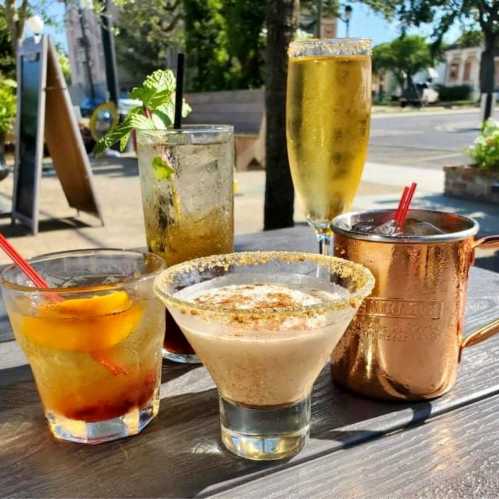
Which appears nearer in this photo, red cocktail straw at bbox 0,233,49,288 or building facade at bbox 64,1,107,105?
red cocktail straw at bbox 0,233,49,288

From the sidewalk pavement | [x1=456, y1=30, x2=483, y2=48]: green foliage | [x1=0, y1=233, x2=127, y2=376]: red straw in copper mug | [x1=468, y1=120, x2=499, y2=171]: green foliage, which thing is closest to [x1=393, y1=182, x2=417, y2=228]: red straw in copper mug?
[x1=0, y1=233, x2=127, y2=376]: red straw in copper mug

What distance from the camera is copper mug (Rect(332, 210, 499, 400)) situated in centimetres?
94

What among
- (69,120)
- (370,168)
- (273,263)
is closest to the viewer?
(273,263)

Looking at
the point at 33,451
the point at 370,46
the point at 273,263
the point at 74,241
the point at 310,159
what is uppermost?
the point at 370,46

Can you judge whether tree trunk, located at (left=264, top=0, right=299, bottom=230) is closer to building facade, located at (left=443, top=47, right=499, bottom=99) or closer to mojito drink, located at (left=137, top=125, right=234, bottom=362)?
mojito drink, located at (left=137, top=125, right=234, bottom=362)

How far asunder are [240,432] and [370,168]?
1006 centimetres

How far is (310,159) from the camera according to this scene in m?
1.42

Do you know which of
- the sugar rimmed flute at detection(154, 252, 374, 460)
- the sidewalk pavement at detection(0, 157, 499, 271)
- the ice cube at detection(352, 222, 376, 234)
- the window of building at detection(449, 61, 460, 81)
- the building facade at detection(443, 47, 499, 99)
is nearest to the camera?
the sugar rimmed flute at detection(154, 252, 374, 460)

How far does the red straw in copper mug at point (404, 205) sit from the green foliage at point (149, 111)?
501 millimetres

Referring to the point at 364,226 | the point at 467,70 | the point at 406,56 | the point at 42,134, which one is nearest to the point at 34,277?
the point at 364,226

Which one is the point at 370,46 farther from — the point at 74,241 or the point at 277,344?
the point at 74,241

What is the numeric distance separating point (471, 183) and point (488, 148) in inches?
17.7

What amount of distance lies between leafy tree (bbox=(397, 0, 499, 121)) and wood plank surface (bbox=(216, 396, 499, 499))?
1112cm

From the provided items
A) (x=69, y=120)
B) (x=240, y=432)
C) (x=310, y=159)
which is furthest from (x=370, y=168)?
(x=240, y=432)
